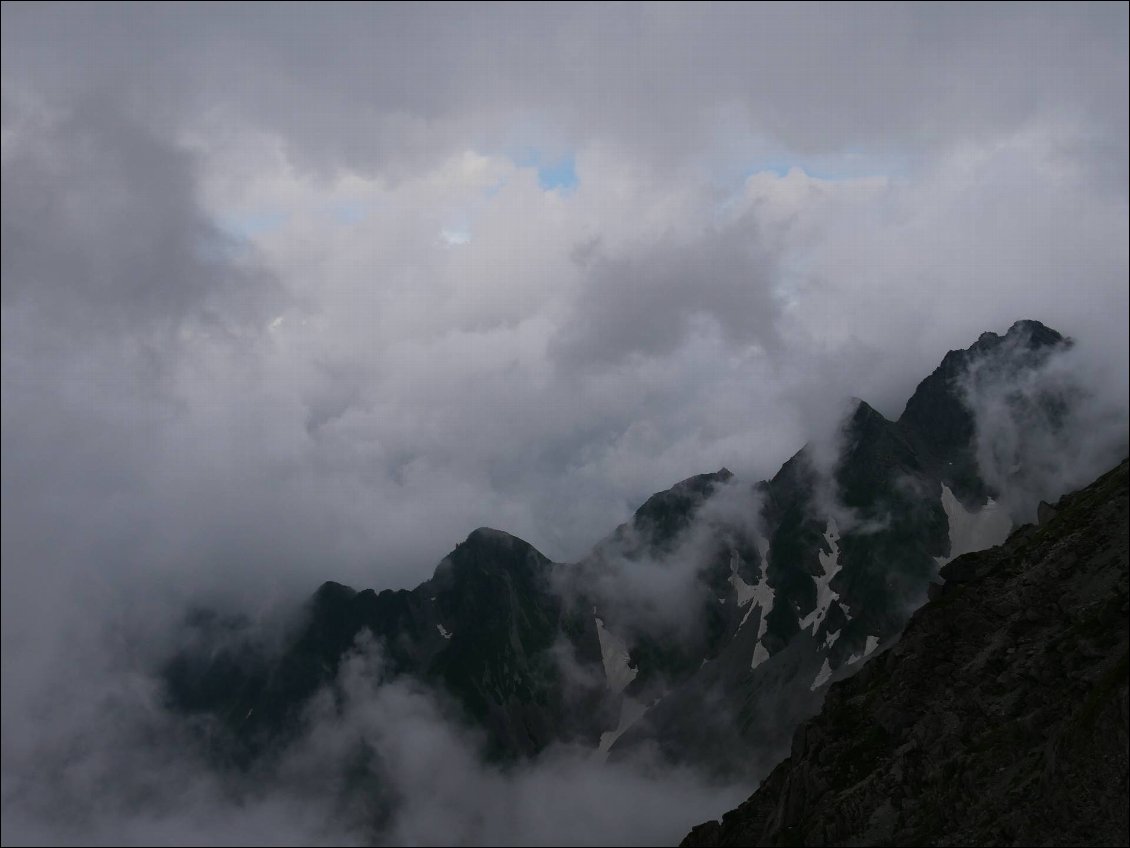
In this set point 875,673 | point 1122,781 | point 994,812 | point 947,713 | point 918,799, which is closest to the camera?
point 1122,781

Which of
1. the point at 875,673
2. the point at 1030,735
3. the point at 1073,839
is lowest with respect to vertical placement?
the point at 1073,839

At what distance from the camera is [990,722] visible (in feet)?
372

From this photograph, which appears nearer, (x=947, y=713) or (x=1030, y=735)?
(x=1030, y=735)

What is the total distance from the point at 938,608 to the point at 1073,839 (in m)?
52.6

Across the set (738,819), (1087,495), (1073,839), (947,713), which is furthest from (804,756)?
(1087,495)

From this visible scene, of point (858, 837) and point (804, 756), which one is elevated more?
point (804, 756)

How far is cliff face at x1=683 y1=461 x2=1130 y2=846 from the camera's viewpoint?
9444 cm

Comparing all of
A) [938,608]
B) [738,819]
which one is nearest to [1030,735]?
[938,608]

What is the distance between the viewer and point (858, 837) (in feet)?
369

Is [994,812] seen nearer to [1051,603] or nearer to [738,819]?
[1051,603]

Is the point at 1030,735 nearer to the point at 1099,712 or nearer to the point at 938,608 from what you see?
the point at 1099,712

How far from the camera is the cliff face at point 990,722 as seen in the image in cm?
9444

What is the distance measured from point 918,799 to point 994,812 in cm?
1172

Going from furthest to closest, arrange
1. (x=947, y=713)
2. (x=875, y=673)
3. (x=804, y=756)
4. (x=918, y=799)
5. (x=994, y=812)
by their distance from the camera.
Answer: (x=875, y=673) < (x=804, y=756) < (x=947, y=713) < (x=918, y=799) < (x=994, y=812)
